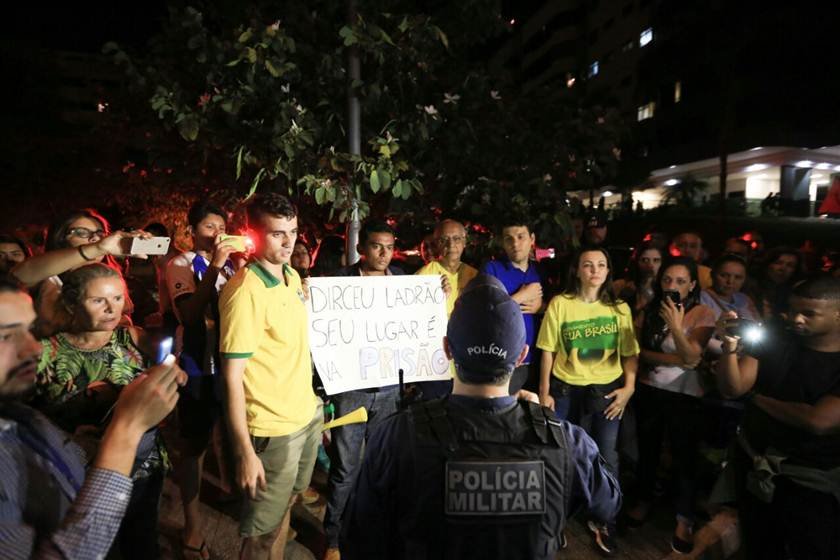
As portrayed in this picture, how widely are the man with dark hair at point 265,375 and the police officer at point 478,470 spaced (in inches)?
37.8

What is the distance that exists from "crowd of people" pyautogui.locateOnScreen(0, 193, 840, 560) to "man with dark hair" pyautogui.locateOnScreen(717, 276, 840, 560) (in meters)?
0.01

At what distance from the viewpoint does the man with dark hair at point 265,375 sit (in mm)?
2447

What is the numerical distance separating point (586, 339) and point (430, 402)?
229cm

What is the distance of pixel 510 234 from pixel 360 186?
1228mm

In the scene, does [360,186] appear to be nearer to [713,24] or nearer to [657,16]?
[713,24]

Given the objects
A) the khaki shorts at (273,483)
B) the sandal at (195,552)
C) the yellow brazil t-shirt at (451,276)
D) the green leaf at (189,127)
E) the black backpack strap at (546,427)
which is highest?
the green leaf at (189,127)

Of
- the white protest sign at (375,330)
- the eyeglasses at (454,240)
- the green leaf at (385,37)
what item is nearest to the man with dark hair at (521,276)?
the eyeglasses at (454,240)

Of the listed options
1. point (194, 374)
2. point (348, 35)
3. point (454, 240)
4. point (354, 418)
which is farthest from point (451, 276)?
point (194, 374)

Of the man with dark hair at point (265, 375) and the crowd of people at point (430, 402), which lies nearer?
the crowd of people at point (430, 402)

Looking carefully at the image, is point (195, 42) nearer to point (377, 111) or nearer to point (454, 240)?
point (377, 111)

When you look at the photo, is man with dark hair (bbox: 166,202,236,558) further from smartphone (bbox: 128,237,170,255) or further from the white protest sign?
the white protest sign

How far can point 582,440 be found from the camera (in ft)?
5.67

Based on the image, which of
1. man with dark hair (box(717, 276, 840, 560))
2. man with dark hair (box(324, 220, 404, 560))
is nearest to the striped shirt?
man with dark hair (box(324, 220, 404, 560))

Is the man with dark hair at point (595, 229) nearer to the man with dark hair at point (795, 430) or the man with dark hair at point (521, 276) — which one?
the man with dark hair at point (521, 276)
